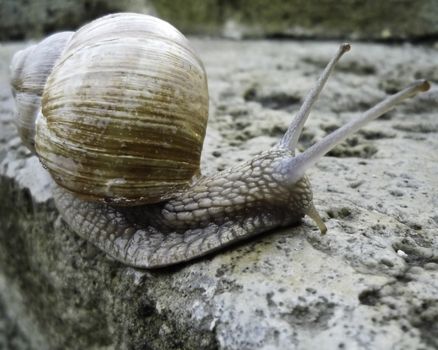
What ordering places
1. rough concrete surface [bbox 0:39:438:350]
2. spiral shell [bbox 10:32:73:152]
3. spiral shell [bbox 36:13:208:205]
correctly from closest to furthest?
rough concrete surface [bbox 0:39:438:350] < spiral shell [bbox 36:13:208:205] < spiral shell [bbox 10:32:73:152]

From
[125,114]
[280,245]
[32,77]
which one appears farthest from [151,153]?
[32,77]

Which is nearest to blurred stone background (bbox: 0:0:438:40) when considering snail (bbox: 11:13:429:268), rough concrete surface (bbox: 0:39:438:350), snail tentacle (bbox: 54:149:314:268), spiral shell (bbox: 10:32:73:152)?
rough concrete surface (bbox: 0:39:438:350)

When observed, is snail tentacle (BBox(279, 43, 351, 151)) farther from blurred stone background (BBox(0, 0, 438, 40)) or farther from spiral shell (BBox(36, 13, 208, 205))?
blurred stone background (BBox(0, 0, 438, 40))

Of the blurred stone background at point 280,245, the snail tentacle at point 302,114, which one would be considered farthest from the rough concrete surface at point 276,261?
the snail tentacle at point 302,114

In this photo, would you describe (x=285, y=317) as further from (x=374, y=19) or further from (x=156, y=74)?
(x=374, y=19)

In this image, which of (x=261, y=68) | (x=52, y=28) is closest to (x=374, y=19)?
(x=261, y=68)

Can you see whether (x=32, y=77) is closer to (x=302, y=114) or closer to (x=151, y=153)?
(x=151, y=153)

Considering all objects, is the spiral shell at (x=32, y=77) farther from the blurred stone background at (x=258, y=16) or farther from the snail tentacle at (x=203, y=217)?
the blurred stone background at (x=258, y=16)
